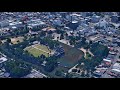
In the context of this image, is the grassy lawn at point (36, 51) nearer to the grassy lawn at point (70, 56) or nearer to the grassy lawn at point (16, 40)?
the grassy lawn at point (70, 56)

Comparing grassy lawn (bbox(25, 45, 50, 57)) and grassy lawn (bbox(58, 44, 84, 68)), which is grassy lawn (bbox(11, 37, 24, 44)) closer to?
grassy lawn (bbox(25, 45, 50, 57))

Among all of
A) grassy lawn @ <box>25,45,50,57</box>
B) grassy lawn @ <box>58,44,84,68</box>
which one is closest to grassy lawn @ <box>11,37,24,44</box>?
grassy lawn @ <box>25,45,50,57</box>

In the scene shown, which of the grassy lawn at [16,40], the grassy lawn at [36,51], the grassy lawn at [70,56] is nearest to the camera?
the grassy lawn at [70,56]

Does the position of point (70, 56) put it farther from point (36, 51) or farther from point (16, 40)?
point (16, 40)

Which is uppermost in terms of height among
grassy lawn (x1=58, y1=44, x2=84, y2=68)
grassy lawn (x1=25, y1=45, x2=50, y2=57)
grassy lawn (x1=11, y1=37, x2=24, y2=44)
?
grassy lawn (x1=11, y1=37, x2=24, y2=44)

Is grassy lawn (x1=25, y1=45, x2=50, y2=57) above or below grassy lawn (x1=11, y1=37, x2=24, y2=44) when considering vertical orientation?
below

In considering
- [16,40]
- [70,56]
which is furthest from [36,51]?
[16,40]

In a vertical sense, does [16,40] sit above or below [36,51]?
above

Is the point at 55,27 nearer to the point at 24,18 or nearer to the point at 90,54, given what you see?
the point at 24,18

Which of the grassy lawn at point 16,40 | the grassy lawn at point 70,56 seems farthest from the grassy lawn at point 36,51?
the grassy lawn at point 16,40

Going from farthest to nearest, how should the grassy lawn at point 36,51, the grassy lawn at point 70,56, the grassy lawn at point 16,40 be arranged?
the grassy lawn at point 16,40
the grassy lawn at point 36,51
the grassy lawn at point 70,56

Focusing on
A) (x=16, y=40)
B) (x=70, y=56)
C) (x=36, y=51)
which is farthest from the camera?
(x=16, y=40)
